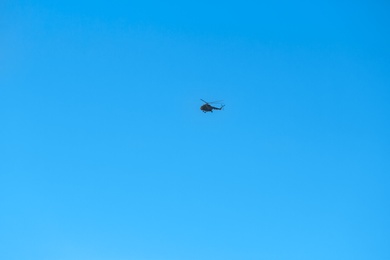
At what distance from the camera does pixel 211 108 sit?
107 meters
